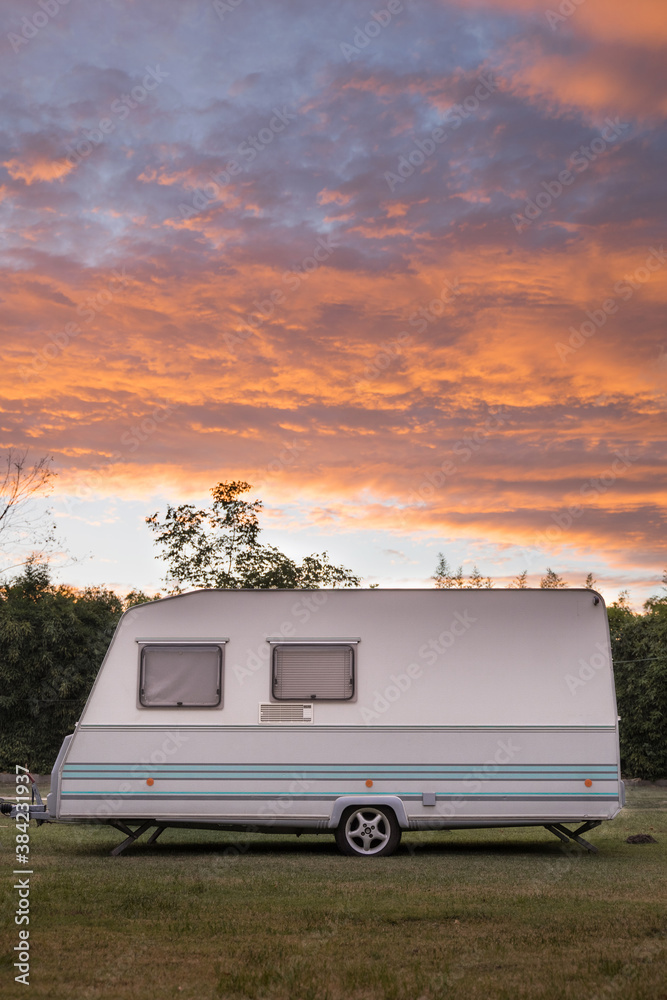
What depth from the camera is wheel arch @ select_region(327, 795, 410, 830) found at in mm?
12125

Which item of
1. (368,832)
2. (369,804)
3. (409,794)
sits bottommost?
(368,832)

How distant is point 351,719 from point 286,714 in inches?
31.2

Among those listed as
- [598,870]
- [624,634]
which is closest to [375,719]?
[598,870]

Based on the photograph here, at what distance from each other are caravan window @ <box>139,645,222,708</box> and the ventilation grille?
1.90 ft

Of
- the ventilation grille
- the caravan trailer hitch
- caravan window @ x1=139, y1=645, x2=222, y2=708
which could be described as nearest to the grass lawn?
the caravan trailer hitch

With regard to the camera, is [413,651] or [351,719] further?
[413,651]

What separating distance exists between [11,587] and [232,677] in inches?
1189

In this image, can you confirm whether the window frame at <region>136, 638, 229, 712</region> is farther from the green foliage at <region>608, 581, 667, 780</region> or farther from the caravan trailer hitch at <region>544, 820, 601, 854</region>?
Result: the green foliage at <region>608, 581, 667, 780</region>

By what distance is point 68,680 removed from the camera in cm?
3453

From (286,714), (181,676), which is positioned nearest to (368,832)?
(286,714)

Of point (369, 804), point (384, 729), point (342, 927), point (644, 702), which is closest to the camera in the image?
point (342, 927)

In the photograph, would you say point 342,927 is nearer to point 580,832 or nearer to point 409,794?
point 409,794

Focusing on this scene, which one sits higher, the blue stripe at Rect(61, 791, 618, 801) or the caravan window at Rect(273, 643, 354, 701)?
the caravan window at Rect(273, 643, 354, 701)

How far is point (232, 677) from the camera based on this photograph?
12.5 meters
